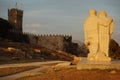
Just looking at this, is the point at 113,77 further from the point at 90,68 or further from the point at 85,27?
the point at 85,27

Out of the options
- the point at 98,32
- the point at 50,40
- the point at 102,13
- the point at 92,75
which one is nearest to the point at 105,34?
the point at 98,32

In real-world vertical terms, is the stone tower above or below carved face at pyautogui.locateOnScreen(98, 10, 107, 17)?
above

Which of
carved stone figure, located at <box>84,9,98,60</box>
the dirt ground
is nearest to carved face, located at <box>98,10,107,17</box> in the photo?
carved stone figure, located at <box>84,9,98,60</box>

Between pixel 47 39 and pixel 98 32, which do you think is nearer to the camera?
pixel 98 32

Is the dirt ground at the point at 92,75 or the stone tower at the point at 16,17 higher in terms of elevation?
the stone tower at the point at 16,17

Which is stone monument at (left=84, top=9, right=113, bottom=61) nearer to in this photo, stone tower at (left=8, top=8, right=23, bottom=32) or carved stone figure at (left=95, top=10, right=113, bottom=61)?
carved stone figure at (left=95, top=10, right=113, bottom=61)

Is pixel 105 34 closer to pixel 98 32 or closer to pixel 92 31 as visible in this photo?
pixel 98 32

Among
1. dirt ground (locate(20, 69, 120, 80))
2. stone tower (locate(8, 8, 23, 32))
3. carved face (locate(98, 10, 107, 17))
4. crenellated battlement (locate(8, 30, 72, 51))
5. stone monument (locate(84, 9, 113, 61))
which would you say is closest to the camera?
dirt ground (locate(20, 69, 120, 80))

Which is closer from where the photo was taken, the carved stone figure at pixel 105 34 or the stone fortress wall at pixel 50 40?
the carved stone figure at pixel 105 34

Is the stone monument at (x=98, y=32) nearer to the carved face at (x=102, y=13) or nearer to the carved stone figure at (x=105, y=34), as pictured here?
the carved stone figure at (x=105, y=34)

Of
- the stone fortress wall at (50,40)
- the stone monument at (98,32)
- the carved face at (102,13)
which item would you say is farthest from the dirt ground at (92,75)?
the stone fortress wall at (50,40)

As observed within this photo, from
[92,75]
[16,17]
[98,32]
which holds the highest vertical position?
[16,17]

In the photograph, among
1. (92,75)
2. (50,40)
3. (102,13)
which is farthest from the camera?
(50,40)

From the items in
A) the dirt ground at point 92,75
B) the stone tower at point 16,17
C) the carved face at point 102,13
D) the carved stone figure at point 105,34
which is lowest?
the dirt ground at point 92,75
